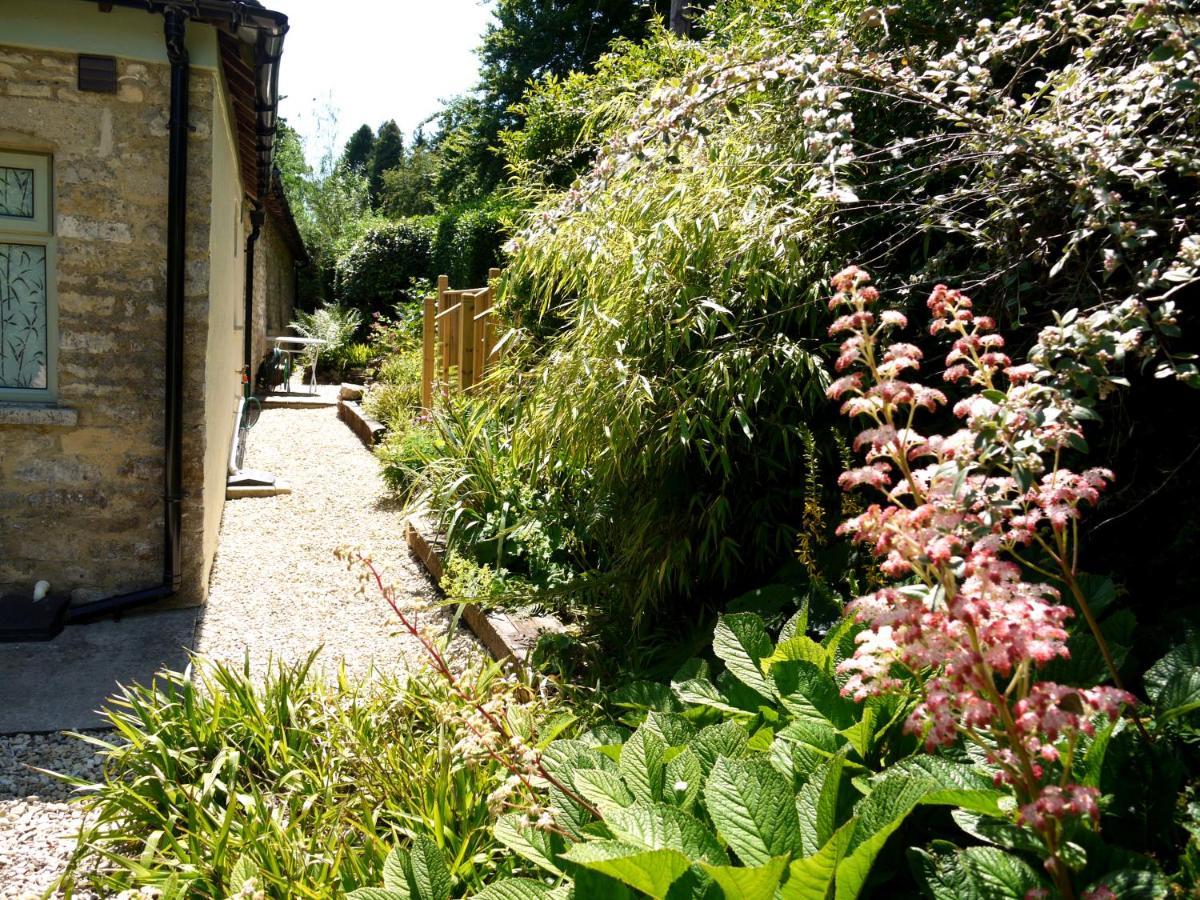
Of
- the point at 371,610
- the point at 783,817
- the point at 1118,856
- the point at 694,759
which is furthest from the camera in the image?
the point at 371,610

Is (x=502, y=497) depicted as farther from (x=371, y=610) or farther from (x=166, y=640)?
(x=166, y=640)

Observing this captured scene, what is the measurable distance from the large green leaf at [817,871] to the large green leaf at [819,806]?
138 mm

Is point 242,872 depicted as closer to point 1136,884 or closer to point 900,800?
point 900,800

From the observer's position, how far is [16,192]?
→ 5051 mm

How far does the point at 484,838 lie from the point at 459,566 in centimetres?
261

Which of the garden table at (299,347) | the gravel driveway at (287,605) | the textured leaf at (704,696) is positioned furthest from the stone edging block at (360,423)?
the textured leaf at (704,696)

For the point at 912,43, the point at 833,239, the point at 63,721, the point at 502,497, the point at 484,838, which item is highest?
the point at 912,43

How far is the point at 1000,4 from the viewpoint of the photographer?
372 centimetres

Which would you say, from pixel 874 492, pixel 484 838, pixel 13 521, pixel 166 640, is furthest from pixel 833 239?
pixel 13 521

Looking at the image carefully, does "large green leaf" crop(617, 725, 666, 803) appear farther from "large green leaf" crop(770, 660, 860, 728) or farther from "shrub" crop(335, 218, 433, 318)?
"shrub" crop(335, 218, 433, 318)

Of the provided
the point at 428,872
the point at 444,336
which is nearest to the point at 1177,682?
the point at 428,872

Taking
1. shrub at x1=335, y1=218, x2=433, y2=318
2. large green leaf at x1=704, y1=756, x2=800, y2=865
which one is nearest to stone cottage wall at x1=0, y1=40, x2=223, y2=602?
large green leaf at x1=704, y1=756, x2=800, y2=865

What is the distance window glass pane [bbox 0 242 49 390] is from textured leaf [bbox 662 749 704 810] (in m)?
4.48

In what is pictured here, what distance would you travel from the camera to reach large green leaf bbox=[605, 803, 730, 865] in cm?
193
